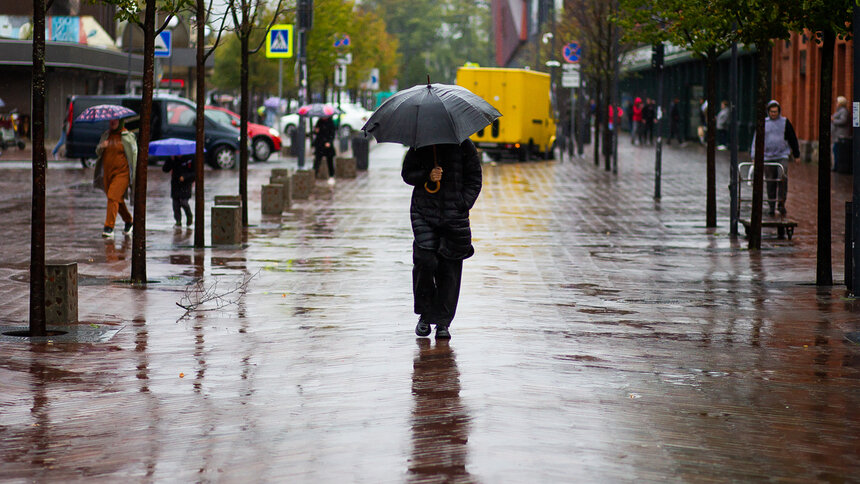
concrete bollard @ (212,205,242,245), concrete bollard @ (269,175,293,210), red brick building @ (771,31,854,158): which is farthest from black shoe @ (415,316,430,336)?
red brick building @ (771,31,854,158)

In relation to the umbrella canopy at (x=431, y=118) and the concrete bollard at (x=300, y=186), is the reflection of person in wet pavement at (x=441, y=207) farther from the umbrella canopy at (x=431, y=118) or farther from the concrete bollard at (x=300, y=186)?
the concrete bollard at (x=300, y=186)

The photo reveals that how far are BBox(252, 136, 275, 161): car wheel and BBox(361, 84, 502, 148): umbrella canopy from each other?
30.0 metres

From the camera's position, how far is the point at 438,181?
9273 millimetres

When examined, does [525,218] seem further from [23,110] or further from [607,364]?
[23,110]

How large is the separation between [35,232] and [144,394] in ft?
8.18

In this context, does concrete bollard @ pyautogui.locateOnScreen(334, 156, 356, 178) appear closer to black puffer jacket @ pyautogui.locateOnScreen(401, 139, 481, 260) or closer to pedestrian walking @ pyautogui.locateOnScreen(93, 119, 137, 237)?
pedestrian walking @ pyautogui.locateOnScreen(93, 119, 137, 237)

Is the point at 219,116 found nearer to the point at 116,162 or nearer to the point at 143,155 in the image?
the point at 116,162

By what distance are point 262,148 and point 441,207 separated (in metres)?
30.3

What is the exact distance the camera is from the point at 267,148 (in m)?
39.1

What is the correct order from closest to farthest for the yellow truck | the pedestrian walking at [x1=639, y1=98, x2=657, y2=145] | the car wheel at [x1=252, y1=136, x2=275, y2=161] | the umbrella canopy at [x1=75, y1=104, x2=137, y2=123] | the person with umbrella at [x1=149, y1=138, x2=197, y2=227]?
1. the umbrella canopy at [x1=75, y1=104, x2=137, y2=123]
2. the person with umbrella at [x1=149, y1=138, x2=197, y2=227]
3. the car wheel at [x1=252, y1=136, x2=275, y2=161]
4. the yellow truck
5. the pedestrian walking at [x1=639, y1=98, x2=657, y2=145]

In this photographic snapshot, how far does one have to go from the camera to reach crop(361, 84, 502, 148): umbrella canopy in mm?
9023

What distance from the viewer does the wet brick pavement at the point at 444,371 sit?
20.3 feet

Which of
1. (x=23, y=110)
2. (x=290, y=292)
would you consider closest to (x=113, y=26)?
(x=23, y=110)

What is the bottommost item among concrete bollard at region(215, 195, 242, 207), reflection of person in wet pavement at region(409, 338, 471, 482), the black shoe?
reflection of person in wet pavement at region(409, 338, 471, 482)
